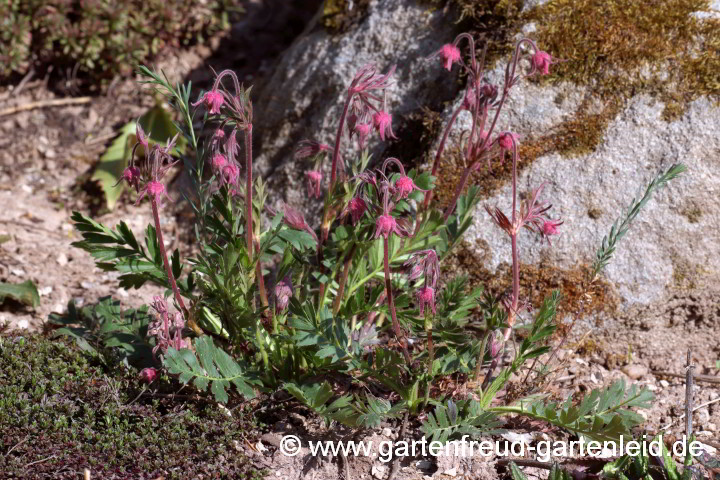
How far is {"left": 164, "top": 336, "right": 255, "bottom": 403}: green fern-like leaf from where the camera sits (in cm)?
277

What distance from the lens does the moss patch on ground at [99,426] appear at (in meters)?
2.70

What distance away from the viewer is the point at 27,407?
284 centimetres

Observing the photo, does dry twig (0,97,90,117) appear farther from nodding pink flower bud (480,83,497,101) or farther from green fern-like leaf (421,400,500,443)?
green fern-like leaf (421,400,500,443)

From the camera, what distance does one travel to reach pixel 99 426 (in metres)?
2.89

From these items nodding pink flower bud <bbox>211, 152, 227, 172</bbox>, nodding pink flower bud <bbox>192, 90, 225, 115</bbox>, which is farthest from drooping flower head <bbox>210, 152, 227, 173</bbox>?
nodding pink flower bud <bbox>192, 90, 225, 115</bbox>

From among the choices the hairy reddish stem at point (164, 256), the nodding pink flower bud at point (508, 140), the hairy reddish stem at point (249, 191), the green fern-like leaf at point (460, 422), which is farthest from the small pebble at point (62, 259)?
the nodding pink flower bud at point (508, 140)

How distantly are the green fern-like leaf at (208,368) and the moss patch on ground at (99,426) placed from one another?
16cm

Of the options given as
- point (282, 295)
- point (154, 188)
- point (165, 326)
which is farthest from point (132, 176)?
point (282, 295)

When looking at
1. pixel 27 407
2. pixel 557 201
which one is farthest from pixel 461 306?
pixel 27 407

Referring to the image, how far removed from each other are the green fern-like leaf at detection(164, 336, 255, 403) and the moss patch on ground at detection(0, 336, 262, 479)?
16 cm

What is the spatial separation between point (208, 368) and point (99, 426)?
479 millimetres

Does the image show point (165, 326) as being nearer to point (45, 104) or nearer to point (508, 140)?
point (508, 140)

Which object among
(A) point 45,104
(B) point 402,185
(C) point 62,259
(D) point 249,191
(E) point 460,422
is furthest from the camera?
(A) point 45,104

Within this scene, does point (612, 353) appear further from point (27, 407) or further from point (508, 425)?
point (27, 407)
